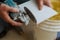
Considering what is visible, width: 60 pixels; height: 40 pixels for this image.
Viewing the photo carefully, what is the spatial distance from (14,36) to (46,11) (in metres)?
0.26

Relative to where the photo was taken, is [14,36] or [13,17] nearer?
[13,17]

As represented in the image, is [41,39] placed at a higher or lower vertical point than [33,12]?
lower

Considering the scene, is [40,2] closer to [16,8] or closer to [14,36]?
[16,8]

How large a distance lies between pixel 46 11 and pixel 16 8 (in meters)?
0.11

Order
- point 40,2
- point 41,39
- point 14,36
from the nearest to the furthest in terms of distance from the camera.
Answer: point 40,2, point 41,39, point 14,36

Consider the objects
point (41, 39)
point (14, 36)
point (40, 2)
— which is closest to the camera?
point (40, 2)

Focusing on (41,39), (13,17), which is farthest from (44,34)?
(13,17)

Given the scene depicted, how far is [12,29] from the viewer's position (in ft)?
2.65

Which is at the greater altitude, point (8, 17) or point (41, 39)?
point (8, 17)

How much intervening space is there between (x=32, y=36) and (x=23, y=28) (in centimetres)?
7

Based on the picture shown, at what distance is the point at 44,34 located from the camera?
0.64 meters

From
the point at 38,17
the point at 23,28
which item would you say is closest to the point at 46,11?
the point at 38,17

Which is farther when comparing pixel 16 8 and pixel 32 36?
pixel 32 36

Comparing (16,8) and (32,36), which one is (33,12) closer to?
(16,8)
